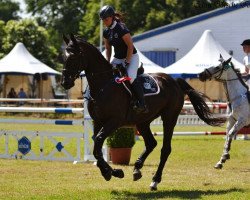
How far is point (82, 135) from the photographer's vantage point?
14.5 meters

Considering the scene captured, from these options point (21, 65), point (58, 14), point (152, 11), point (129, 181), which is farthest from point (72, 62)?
point (58, 14)

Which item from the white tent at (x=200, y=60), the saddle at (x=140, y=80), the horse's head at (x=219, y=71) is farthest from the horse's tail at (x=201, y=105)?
the white tent at (x=200, y=60)

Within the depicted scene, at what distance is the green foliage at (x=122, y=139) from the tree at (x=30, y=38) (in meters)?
39.4

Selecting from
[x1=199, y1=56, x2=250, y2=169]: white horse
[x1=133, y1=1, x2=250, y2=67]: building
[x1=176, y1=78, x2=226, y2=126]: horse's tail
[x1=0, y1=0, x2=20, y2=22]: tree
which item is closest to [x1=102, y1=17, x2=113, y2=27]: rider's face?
[x1=176, y1=78, x2=226, y2=126]: horse's tail

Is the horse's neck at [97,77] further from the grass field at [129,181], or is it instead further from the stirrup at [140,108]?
the grass field at [129,181]

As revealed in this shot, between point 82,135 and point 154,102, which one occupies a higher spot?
point 154,102

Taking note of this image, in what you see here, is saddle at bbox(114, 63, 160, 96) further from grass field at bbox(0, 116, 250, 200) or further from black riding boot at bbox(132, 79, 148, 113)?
grass field at bbox(0, 116, 250, 200)

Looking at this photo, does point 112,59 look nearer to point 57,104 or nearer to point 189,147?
point 189,147

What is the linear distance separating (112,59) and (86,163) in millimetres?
4416

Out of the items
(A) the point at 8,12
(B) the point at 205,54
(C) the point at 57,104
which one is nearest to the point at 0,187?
(B) the point at 205,54

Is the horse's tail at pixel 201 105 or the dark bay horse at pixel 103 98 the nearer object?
the dark bay horse at pixel 103 98

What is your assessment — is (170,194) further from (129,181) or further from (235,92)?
(235,92)

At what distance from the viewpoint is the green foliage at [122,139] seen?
45.9 feet

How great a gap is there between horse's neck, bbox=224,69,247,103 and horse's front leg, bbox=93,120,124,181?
5.04 meters
